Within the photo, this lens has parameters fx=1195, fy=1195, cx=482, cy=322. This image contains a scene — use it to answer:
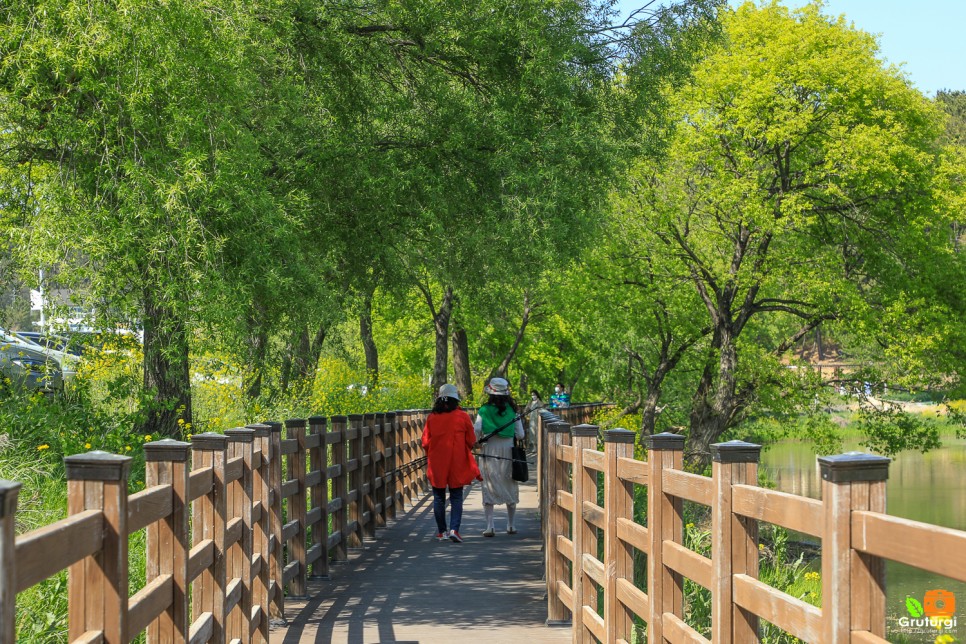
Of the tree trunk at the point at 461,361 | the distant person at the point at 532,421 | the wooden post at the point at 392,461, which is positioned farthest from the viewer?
the tree trunk at the point at 461,361

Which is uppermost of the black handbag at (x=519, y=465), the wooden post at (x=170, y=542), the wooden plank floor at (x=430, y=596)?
the wooden post at (x=170, y=542)

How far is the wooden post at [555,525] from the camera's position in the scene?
942 cm

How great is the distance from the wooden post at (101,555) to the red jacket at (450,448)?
10.0m

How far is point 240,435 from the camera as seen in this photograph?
7699 mm

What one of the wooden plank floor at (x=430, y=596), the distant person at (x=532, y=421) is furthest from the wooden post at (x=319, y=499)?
the distant person at (x=532, y=421)

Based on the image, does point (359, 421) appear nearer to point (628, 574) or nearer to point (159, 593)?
point (628, 574)

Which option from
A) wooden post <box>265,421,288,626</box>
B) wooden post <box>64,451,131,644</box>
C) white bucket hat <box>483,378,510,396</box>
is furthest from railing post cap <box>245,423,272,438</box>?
white bucket hat <box>483,378,510,396</box>

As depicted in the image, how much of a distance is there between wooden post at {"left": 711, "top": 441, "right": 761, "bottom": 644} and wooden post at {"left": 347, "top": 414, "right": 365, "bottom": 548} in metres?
9.22

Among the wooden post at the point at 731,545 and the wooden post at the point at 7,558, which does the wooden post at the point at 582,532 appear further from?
the wooden post at the point at 7,558

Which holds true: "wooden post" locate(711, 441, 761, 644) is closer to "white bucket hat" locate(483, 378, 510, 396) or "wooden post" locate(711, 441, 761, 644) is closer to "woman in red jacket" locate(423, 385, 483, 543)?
"woman in red jacket" locate(423, 385, 483, 543)

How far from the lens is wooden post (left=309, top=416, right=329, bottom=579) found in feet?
37.5

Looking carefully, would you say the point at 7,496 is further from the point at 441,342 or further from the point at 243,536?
the point at 441,342

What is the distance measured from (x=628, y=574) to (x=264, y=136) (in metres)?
7.74

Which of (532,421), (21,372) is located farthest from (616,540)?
(532,421)
